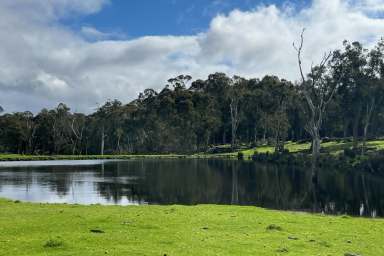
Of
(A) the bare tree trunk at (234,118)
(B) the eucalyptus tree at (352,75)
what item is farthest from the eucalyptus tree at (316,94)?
(A) the bare tree trunk at (234,118)

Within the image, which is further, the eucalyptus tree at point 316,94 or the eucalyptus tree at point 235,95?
the eucalyptus tree at point 235,95

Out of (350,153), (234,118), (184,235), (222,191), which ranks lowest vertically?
(222,191)

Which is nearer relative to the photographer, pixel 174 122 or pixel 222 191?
pixel 222 191

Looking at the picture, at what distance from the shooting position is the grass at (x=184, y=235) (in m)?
16.4

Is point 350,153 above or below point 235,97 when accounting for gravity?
below

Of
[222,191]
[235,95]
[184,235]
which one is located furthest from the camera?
[235,95]

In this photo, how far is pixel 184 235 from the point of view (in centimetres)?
1930

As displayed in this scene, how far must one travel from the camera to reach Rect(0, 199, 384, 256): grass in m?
16.4

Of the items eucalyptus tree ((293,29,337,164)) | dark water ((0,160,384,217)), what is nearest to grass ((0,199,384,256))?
dark water ((0,160,384,217))

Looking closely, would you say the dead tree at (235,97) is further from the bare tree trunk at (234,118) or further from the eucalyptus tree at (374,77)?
the eucalyptus tree at (374,77)

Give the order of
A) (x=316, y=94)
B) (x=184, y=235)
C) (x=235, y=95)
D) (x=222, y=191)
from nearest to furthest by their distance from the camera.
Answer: (x=184, y=235) < (x=222, y=191) < (x=316, y=94) < (x=235, y=95)

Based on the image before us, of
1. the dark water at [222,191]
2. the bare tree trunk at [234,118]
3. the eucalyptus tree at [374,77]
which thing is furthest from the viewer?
the bare tree trunk at [234,118]

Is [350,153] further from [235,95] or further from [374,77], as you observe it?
[235,95]

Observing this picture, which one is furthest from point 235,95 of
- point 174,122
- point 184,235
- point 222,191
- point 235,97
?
point 184,235
